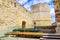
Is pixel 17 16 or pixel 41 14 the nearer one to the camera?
pixel 41 14

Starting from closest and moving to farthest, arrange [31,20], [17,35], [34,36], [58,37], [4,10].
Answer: [58,37]
[34,36]
[17,35]
[4,10]
[31,20]

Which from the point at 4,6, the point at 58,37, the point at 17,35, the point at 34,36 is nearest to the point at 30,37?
the point at 34,36

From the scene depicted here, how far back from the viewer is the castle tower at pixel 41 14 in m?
1.96

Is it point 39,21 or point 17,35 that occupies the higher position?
point 39,21

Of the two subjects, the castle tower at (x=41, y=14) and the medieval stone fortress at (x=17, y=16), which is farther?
the castle tower at (x=41, y=14)

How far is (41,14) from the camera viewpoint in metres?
2.04

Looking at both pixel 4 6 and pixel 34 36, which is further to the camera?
pixel 4 6

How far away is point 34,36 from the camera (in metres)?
1.39

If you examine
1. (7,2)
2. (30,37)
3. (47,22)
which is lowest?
(30,37)

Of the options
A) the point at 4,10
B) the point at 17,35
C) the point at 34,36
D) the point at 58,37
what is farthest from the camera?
the point at 4,10

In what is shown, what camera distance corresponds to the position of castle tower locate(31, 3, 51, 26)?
6.43ft

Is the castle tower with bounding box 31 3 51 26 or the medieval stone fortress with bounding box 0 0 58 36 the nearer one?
the medieval stone fortress with bounding box 0 0 58 36

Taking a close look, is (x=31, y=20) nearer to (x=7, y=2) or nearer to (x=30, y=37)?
(x=7, y=2)

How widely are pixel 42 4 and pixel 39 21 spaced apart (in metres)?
0.29
